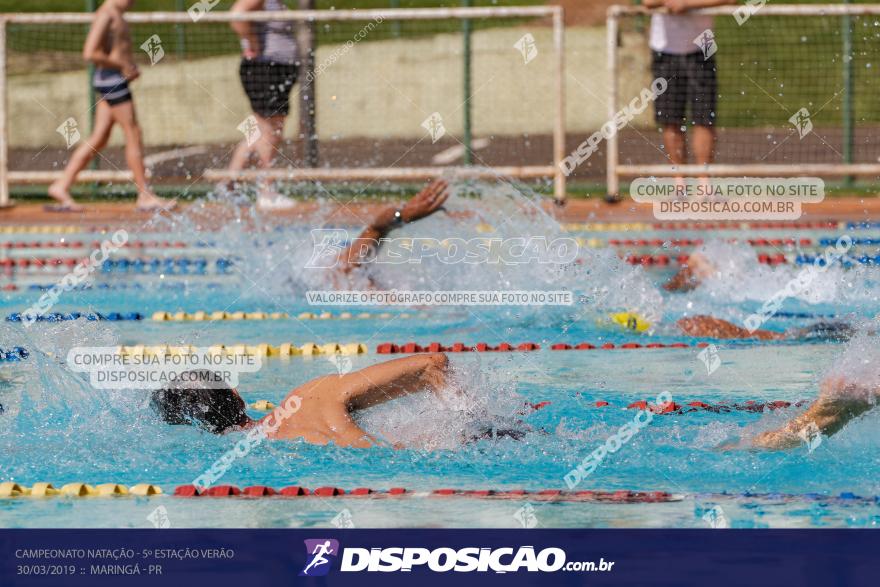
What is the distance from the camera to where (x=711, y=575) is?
2.77m

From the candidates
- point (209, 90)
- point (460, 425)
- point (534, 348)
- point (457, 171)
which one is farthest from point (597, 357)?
point (209, 90)

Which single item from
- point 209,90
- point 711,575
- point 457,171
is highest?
point 209,90

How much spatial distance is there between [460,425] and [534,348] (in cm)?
164

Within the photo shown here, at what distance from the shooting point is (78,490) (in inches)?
140

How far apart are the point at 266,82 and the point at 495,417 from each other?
5.49 metres

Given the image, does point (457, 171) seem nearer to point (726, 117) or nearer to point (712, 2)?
point (712, 2)

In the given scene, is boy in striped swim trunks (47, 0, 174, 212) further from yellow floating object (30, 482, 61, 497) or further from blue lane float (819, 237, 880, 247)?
yellow floating object (30, 482, 61, 497)

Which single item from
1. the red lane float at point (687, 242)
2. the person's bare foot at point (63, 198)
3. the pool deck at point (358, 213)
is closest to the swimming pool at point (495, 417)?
the red lane float at point (687, 242)

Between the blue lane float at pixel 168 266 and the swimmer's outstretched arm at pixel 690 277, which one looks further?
the blue lane float at pixel 168 266

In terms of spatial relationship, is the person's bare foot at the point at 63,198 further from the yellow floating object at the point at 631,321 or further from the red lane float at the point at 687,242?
the yellow floating object at the point at 631,321

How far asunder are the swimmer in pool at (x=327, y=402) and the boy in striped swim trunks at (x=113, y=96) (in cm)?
518

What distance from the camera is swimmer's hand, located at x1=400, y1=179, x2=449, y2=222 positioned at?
5641 mm

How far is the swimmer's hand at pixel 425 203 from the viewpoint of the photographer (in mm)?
5641

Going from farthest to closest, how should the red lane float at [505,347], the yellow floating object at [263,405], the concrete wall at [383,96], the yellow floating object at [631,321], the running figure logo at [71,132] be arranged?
the concrete wall at [383,96], the running figure logo at [71,132], the yellow floating object at [631,321], the red lane float at [505,347], the yellow floating object at [263,405]
